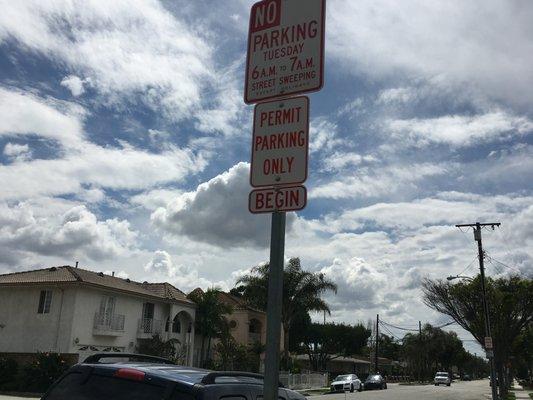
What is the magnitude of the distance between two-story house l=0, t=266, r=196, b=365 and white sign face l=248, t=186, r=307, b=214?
31071mm

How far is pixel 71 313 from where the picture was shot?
106 ft

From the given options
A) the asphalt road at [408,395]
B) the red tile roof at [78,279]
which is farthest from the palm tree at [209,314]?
the asphalt road at [408,395]

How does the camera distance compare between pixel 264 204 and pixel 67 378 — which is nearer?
pixel 264 204

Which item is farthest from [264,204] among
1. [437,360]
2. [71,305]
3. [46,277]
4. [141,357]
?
[437,360]

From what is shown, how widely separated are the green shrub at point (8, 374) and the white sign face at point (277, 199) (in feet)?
104

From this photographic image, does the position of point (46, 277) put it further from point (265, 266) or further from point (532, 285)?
point (532, 285)

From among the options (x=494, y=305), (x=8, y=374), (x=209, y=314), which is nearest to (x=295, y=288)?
(x=209, y=314)

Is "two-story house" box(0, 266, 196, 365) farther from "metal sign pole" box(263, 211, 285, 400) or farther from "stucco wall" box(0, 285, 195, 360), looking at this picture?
"metal sign pole" box(263, 211, 285, 400)

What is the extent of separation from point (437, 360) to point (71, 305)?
300 ft

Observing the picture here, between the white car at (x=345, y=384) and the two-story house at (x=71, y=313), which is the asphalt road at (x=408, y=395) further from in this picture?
the two-story house at (x=71, y=313)

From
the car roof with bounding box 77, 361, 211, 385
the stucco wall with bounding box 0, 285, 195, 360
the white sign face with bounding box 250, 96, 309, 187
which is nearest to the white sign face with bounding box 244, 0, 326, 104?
the white sign face with bounding box 250, 96, 309, 187

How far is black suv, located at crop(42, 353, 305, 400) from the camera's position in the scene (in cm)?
354

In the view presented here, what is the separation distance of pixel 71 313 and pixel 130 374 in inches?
1215

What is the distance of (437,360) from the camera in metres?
109
